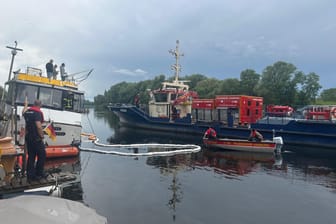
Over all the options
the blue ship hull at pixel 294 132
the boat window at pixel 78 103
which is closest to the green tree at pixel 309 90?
the blue ship hull at pixel 294 132

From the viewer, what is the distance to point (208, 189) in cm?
982

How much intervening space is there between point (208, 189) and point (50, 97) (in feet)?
26.0

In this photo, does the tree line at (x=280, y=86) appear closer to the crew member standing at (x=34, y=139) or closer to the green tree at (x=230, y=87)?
the green tree at (x=230, y=87)

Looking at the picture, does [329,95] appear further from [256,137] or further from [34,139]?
[34,139]

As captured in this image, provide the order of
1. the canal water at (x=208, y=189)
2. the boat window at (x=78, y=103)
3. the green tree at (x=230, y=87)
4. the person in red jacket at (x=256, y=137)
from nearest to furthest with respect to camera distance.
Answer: the canal water at (x=208, y=189), the boat window at (x=78, y=103), the person in red jacket at (x=256, y=137), the green tree at (x=230, y=87)

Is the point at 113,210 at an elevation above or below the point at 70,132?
below

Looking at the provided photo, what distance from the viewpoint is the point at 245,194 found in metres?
9.34

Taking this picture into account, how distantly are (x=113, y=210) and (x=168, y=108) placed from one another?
22998 millimetres

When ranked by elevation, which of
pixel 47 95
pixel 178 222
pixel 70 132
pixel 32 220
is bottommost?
pixel 178 222

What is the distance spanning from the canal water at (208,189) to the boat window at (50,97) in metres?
2.92

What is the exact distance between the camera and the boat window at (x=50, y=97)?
495 inches

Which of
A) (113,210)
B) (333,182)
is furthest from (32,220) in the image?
(333,182)

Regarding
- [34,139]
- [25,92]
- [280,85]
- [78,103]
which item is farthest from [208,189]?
[280,85]

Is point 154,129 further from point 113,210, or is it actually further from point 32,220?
point 32,220
